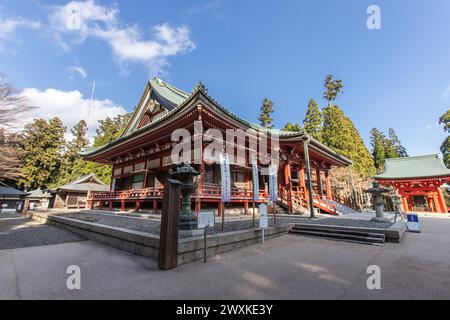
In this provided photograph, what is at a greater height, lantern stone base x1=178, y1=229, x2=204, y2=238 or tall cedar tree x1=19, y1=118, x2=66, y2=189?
tall cedar tree x1=19, y1=118, x2=66, y2=189

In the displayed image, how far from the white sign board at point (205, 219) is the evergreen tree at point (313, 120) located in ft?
93.0

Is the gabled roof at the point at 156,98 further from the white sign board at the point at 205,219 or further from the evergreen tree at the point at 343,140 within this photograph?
the evergreen tree at the point at 343,140

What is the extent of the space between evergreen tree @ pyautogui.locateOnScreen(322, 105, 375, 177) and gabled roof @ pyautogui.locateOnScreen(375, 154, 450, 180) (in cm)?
396

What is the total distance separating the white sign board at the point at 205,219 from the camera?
3.82 metres

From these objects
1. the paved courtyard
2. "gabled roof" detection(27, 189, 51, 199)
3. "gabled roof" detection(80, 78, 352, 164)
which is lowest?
the paved courtyard

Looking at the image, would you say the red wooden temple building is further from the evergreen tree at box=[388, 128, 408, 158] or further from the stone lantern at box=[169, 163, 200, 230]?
the evergreen tree at box=[388, 128, 408, 158]

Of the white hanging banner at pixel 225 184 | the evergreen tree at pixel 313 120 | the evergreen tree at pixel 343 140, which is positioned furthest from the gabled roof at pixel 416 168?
the white hanging banner at pixel 225 184

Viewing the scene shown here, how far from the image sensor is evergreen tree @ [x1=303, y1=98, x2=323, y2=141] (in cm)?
2933

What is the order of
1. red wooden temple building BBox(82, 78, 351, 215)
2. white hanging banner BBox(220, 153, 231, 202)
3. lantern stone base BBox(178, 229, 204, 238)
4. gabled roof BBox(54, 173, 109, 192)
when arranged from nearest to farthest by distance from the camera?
lantern stone base BBox(178, 229, 204, 238) → white hanging banner BBox(220, 153, 231, 202) → red wooden temple building BBox(82, 78, 351, 215) → gabled roof BBox(54, 173, 109, 192)

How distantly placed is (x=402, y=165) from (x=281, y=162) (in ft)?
51.9

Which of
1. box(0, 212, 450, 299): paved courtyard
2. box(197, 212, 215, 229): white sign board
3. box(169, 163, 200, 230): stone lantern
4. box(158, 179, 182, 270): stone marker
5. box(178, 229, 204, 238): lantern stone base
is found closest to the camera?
box(0, 212, 450, 299): paved courtyard

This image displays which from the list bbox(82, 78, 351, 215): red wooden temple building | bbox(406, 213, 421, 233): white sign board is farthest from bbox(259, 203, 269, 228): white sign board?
bbox(406, 213, 421, 233): white sign board

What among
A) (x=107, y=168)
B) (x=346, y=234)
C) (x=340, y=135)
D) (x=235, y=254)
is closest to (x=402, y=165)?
(x=340, y=135)

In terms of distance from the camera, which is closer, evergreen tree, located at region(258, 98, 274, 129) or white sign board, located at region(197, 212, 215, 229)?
white sign board, located at region(197, 212, 215, 229)
